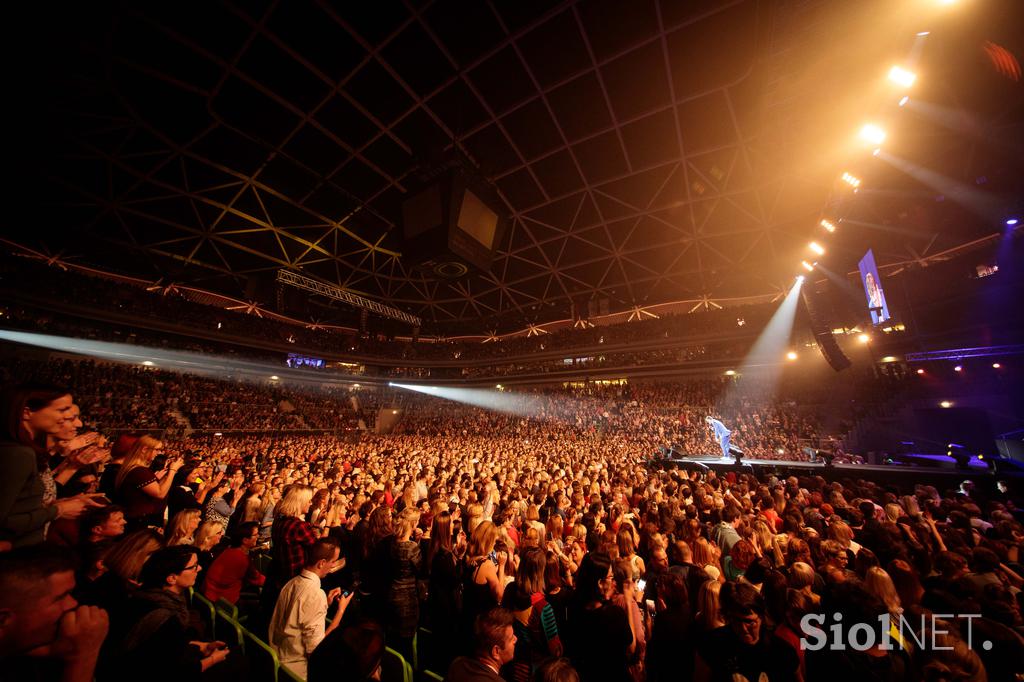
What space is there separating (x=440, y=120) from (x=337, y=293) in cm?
1077

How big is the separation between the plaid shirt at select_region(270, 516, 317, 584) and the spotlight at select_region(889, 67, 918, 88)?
9854 mm

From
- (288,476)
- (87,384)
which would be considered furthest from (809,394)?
(87,384)

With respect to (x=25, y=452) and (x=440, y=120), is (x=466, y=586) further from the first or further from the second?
(x=440, y=120)

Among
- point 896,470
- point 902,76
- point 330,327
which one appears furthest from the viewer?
point 330,327

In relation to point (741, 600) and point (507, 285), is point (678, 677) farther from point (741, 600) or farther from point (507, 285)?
point (507, 285)

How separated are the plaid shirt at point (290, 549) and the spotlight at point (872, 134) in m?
10.2

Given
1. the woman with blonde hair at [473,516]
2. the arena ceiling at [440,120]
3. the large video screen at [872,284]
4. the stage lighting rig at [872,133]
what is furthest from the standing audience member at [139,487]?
the large video screen at [872,284]

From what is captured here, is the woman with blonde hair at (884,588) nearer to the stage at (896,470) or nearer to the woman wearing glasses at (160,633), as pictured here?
the woman wearing glasses at (160,633)

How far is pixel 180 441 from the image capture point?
15.9 metres

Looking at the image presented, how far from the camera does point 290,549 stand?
278 centimetres

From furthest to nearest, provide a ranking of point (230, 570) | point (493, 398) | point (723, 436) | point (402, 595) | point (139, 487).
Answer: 1. point (493, 398)
2. point (723, 436)
3. point (139, 487)
4. point (230, 570)
5. point (402, 595)

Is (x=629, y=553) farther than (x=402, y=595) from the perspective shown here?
Yes

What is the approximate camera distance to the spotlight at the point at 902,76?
16.7 feet

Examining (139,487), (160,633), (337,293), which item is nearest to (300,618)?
(160,633)
